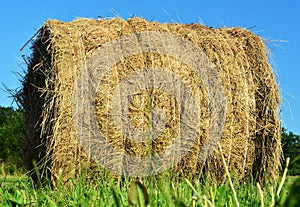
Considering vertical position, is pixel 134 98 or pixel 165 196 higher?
pixel 134 98

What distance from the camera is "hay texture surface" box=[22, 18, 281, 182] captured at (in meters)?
5.45

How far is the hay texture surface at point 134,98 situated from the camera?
17.9ft

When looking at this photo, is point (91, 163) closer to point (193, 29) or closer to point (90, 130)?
point (90, 130)

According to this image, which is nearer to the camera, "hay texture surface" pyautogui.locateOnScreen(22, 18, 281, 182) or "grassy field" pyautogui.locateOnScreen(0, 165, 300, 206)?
"grassy field" pyautogui.locateOnScreen(0, 165, 300, 206)

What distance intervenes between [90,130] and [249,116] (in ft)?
6.71

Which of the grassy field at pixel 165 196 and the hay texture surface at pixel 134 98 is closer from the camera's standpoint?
the grassy field at pixel 165 196

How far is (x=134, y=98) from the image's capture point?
5465 millimetres

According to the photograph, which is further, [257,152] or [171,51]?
[257,152]

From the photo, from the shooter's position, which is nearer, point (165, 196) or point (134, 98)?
point (165, 196)

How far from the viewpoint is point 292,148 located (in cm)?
2659

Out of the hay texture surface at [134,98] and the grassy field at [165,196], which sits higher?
the hay texture surface at [134,98]

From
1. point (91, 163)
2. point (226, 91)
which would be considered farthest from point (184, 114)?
point (91, 163)

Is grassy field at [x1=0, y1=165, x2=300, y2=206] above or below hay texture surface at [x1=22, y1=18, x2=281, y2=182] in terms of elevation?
below

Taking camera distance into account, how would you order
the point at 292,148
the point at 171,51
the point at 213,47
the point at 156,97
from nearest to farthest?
the point at 156,97 → the point at 171,51 → the point at 213,47 → the point at 292,148
